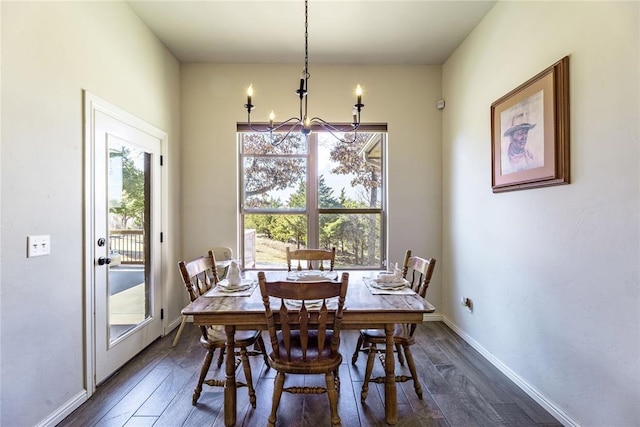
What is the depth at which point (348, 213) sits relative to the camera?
11.7 ft

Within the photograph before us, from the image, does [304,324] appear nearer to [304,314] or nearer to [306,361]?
[304,314]

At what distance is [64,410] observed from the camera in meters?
1.84

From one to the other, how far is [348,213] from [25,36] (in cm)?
289

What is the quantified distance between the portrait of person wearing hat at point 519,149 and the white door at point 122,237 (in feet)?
9.89

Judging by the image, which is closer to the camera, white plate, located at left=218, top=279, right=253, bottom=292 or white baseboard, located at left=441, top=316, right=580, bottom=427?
white baseboard, located at left=441, top=316, right=580, bottom=427

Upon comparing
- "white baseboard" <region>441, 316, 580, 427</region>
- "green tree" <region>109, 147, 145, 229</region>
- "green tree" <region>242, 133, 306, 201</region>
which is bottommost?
"white baseboard" <region>441, 316, 580, 427</region>

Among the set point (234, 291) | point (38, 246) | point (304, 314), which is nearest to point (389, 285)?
point (304, 314)

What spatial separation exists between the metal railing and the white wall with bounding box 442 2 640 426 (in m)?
3.05

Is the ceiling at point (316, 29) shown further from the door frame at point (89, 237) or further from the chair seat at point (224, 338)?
the chair seat at point (224, 338)

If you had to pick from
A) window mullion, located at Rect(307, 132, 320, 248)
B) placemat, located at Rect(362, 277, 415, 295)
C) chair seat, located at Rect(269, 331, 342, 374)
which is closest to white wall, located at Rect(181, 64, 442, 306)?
window mullion, located at Rect(307, 132, 320, 248)

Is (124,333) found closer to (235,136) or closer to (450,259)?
(235,136)

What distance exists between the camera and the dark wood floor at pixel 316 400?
1.82m

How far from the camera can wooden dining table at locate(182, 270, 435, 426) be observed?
166 cm

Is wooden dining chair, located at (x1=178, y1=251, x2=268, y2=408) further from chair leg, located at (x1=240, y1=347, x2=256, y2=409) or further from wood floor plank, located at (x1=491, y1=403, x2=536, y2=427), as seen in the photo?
wood floor plank, located at (x1=491, y1=403, x2=536, y2=427)
